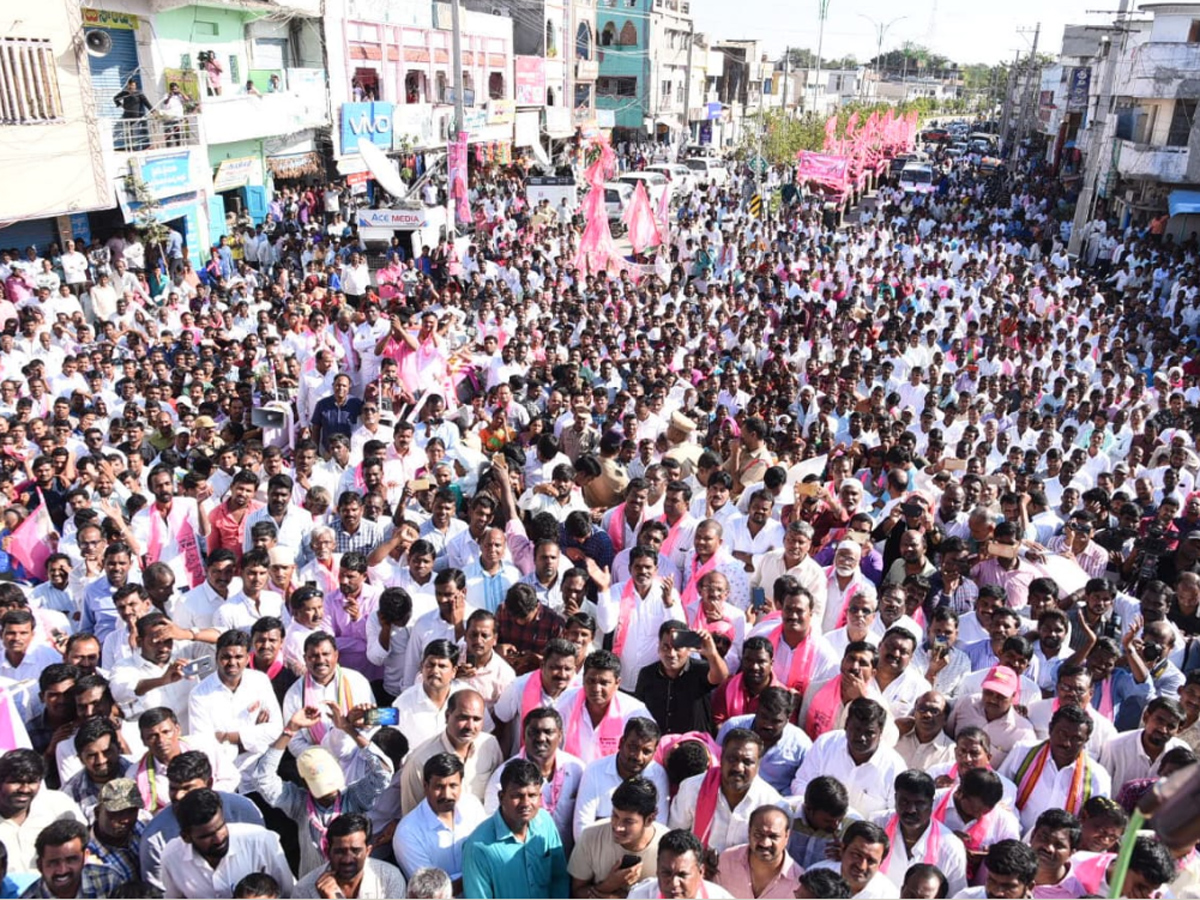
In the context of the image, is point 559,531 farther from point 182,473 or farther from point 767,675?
point 182,473

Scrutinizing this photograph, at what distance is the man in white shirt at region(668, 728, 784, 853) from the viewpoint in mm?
3377

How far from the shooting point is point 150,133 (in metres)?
15.3

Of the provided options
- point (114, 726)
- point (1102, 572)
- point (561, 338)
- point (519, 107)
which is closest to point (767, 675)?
point (114, 726)

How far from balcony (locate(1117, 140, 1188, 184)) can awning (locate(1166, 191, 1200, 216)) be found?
640 mm

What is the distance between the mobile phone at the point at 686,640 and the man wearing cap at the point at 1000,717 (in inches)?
45.2

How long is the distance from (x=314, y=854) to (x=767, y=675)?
1934 millimetres

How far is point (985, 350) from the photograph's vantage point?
11289mm

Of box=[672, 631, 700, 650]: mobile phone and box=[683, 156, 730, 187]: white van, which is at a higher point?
box=[672, 631, 700, 650]: mobile phone

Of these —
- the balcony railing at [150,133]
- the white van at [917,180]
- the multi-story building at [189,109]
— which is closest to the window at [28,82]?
the multi-story building at [189,109]

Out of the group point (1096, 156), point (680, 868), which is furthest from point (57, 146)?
point (1096, 156)

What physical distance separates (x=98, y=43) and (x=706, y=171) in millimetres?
19622

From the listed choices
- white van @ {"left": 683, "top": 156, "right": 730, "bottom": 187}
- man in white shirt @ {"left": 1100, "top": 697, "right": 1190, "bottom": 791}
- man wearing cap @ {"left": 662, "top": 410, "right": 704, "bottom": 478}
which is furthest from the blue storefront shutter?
white van @ {"left": 683, "top": 156, "right": 730, "bottom": 187}

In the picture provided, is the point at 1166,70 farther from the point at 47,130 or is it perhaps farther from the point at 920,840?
the point at 920,840

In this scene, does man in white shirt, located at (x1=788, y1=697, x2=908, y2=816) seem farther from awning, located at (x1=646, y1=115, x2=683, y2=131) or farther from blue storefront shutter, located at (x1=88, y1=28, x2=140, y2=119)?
awning, located at (x1=646, y1=115, x2=683, y2=131)
